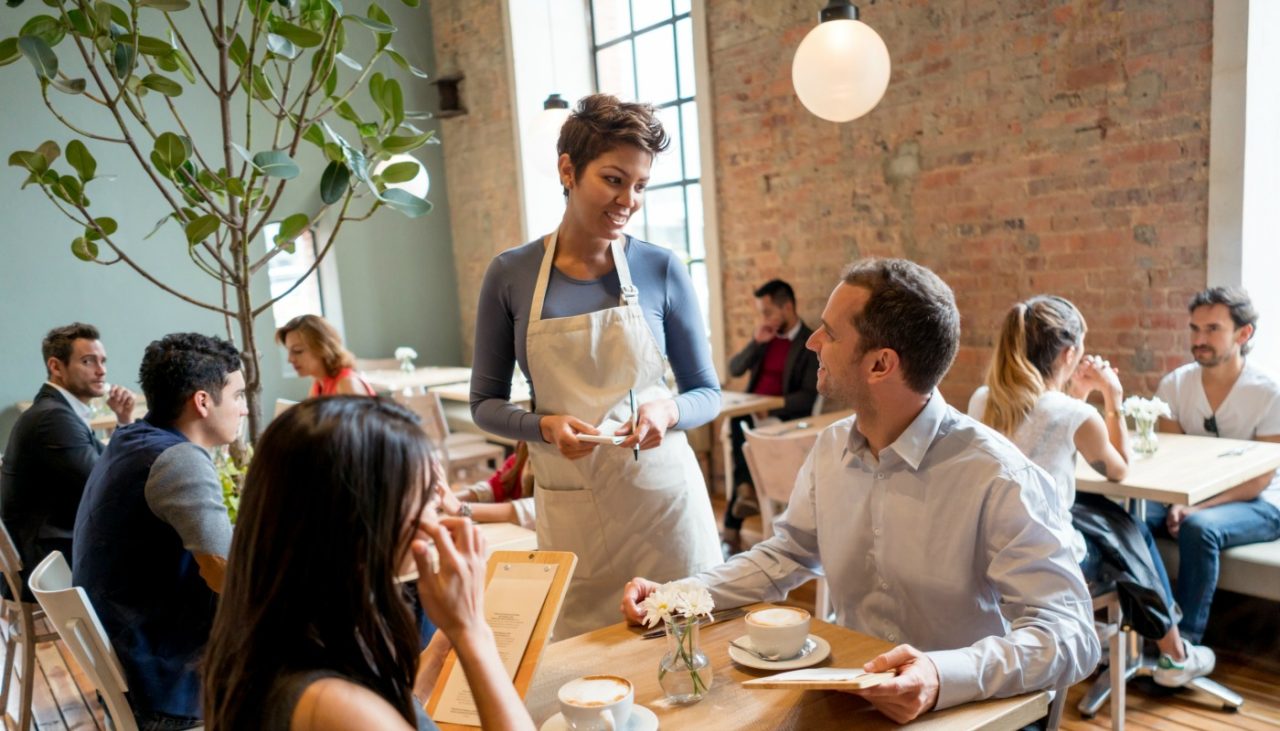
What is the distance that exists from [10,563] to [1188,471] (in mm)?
3796

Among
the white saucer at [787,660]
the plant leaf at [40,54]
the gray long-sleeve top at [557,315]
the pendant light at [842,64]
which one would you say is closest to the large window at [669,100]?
the pendant light at [842,64]

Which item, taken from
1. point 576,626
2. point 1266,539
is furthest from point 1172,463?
point 576,626

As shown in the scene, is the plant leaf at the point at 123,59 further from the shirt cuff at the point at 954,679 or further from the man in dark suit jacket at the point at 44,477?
the shirt cuff at the point at 954,679

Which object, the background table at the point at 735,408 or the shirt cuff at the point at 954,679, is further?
the background table at the point at 735,408

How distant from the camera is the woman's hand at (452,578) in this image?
1.09 meters

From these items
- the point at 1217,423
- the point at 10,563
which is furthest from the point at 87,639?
the point at 1217,423

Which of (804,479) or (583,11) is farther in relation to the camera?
(583,11)

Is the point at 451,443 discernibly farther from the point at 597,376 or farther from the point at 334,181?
the point at 597,376

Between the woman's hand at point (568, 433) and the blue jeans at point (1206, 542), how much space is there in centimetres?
231

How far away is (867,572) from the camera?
1.71m

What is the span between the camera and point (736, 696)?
1.40 meters

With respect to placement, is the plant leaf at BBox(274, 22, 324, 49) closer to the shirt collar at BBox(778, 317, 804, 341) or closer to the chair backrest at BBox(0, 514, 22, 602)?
the chair backrest at BBox(0, 514, 22, 602)

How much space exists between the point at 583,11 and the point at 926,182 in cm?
404

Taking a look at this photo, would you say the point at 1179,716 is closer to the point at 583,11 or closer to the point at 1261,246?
the point at 1261,246
